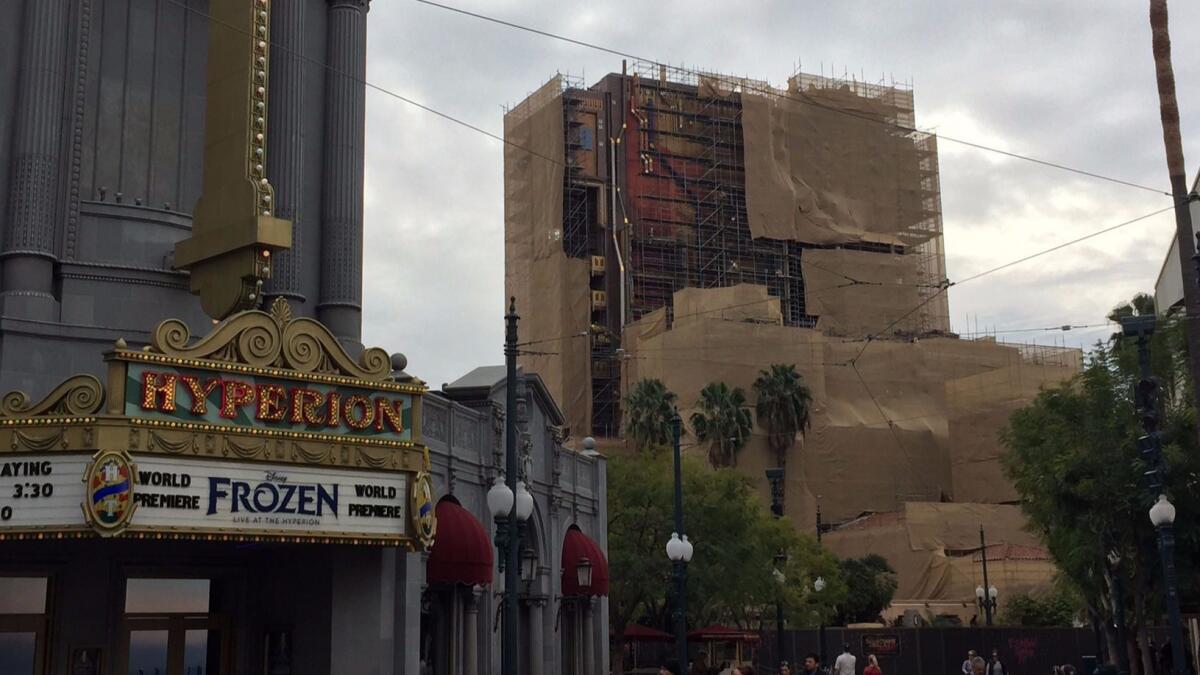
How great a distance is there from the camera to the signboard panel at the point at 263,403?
22.8 meters

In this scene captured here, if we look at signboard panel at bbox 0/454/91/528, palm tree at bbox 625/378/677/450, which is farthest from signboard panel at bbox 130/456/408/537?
palm tree at bbox 625/378/677/450

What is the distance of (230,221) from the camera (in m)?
25.6

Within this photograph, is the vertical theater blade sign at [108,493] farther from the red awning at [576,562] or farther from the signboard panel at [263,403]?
the red awning at [576,562]

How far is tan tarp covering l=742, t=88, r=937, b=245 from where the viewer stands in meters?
107

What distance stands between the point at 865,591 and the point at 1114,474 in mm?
47498

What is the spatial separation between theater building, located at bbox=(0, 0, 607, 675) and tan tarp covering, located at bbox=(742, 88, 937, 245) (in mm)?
78063

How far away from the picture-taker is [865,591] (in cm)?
8181

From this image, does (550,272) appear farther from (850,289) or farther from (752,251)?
(850,289)

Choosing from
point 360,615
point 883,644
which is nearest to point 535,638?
point 360,615

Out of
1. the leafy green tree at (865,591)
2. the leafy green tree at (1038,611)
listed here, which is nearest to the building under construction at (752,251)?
the leafy green tree at (865,591)

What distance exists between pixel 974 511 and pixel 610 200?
122 ft

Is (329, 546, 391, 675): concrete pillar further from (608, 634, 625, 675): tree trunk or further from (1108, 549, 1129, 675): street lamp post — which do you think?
(608, 634, 625, 675): tree trunk

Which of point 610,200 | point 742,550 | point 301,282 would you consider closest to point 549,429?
point 301,282

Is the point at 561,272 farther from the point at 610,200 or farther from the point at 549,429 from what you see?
the point at 549,429
